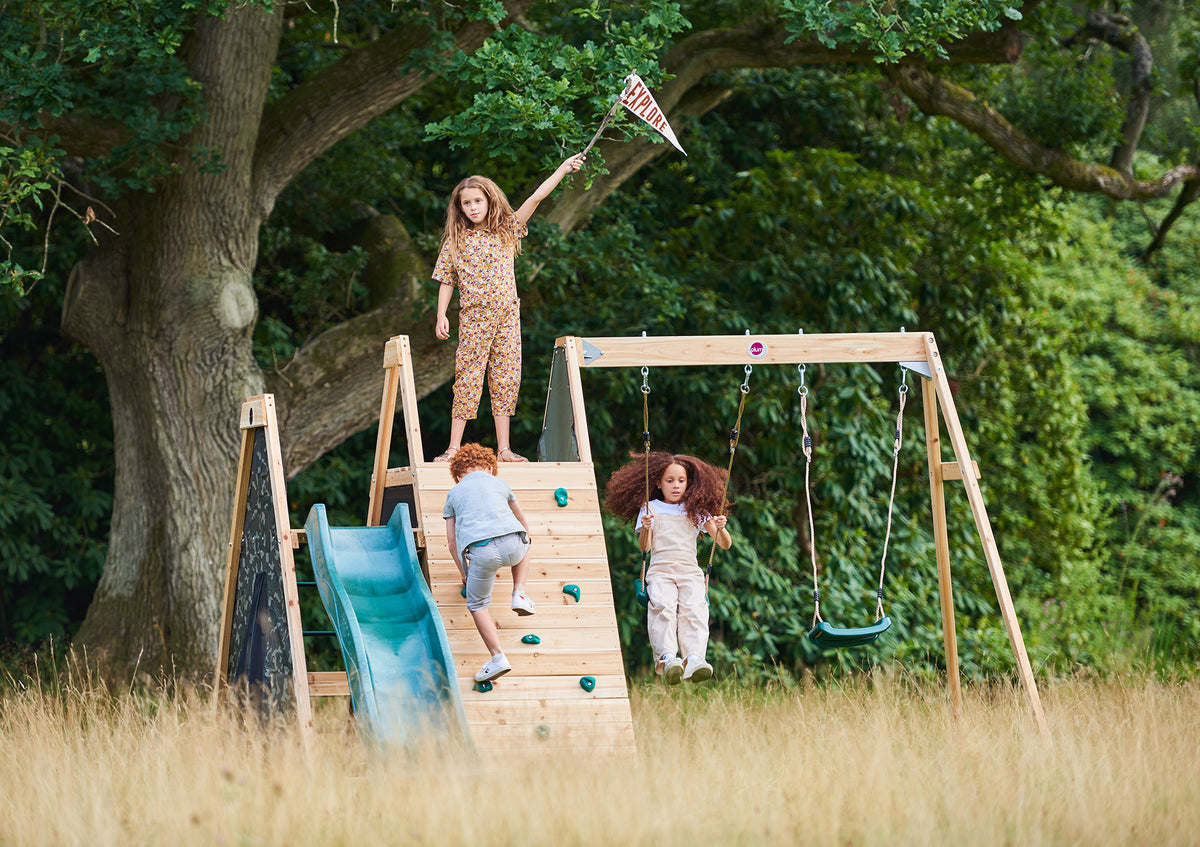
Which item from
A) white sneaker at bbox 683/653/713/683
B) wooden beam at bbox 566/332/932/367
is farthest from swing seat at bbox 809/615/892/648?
wooden beam at bbox 566/332/932/367

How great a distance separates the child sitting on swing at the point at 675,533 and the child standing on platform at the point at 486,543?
2.60ft

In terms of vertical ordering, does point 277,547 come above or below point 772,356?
below

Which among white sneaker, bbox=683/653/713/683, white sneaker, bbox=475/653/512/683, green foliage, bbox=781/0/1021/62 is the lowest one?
white sneaker, bbox=683/653/713/683

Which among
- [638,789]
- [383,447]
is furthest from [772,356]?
[638,789]

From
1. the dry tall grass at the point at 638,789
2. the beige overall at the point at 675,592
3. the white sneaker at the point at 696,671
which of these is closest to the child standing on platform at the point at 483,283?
the beige overall at the point at 675,592

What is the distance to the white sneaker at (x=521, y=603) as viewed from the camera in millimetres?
5516

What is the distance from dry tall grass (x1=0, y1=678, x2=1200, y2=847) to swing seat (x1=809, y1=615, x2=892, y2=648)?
1.40ft

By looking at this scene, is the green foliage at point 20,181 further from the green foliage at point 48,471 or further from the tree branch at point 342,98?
the green foliage at point 48,471

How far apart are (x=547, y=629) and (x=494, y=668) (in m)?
0.43

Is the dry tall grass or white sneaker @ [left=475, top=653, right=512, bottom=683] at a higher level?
white sneaker @ [left=475, top=653, right=512, bottom=683]

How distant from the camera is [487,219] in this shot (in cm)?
651

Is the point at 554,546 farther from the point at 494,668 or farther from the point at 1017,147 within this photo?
the point at 1017,147

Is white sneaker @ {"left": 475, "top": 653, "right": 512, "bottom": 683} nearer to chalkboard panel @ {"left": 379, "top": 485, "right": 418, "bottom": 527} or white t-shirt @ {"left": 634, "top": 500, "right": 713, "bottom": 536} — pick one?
white t-shirt @ {"left": 634, "top": 500, "right": 713, "bottom": 536}

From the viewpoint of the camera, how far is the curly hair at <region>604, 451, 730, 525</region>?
6.34 meters
